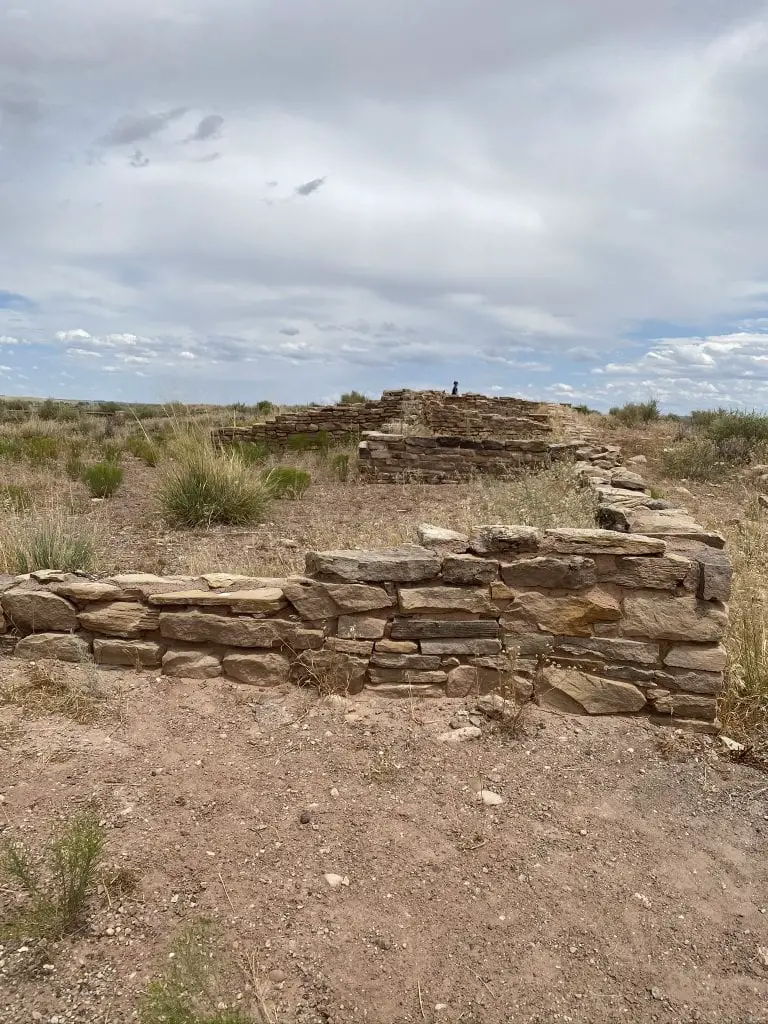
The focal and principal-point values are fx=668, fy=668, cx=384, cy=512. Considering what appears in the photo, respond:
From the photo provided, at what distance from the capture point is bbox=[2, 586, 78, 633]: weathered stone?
3621mm

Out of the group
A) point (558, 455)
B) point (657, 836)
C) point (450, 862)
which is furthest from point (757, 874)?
point (558, 455)

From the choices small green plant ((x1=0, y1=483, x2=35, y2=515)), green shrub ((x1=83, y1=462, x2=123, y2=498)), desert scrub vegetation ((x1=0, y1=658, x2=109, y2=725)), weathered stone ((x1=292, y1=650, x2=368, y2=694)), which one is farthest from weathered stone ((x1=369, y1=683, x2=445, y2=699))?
green shrub ((x1=83, y1=462, x2=123, y2=498))

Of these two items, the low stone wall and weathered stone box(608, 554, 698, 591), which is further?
the low stone wall

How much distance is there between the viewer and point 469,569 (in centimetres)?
342

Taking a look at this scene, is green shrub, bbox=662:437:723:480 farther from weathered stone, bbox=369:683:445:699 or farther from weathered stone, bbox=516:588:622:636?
weathered stone, bbox=369:683:445:699

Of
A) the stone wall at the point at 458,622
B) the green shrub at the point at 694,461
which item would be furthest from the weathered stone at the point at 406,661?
the green shrub at the point at 694,461

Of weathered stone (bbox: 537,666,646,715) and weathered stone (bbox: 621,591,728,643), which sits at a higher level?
weathered stone (bbox: 621,591,728,643)

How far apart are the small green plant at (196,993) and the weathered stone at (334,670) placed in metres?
1.51

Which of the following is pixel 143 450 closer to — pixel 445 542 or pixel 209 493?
pixel 209 493

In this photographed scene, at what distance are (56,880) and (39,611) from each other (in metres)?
1.77

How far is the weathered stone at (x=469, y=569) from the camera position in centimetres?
341

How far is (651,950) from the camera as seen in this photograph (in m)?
2.18

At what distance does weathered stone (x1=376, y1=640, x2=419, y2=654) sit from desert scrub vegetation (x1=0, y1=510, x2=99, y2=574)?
207cm

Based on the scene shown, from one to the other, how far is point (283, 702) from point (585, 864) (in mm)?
1627
